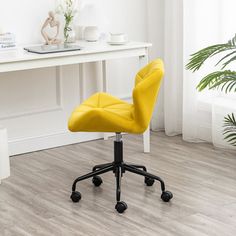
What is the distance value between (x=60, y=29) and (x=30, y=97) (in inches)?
A: 22.1

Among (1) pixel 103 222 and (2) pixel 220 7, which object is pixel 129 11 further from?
(1) pixel 103 222

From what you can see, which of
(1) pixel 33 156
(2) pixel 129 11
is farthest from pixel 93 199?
(2) pixel 129 11

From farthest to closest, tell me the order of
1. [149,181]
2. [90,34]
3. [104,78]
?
1. [104,78]
2. [90,34]
3. [149,181]

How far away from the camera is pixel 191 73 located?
506 cm

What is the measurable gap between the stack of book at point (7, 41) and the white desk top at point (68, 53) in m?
0.04

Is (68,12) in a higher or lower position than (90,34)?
higher

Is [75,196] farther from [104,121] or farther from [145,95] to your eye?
[145,95]

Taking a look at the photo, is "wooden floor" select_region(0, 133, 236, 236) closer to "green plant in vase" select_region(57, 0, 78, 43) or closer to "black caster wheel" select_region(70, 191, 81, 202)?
"black caster wheel" select_region(70, 191, 81, 202)

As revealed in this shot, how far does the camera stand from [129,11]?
532cm

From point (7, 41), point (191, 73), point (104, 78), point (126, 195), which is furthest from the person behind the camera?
point (104, 78)

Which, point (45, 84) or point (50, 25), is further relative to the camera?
point (45, 84)

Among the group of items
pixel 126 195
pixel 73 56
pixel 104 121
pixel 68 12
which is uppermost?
pixel 68 12

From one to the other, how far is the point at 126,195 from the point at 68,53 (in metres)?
1.02

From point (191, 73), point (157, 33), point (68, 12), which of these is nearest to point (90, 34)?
point (68, 12)
